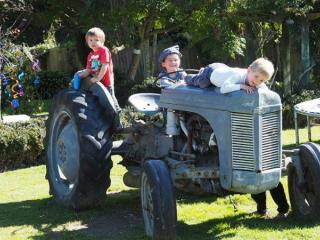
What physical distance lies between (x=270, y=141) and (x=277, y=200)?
1.09 metres

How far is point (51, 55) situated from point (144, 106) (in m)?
18.5

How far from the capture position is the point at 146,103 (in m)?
7.19

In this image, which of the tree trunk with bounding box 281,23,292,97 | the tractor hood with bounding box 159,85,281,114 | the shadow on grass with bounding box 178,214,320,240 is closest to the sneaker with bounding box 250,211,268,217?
the shadow on grass with bounding box 178,214,320,240

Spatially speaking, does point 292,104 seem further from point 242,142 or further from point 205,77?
point 242,142

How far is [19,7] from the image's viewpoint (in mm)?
15039

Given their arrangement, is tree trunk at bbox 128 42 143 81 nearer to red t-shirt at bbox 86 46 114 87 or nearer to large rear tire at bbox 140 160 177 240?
red t-shirt at bbox 86 46 114 87

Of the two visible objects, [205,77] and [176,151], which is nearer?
[205,77]

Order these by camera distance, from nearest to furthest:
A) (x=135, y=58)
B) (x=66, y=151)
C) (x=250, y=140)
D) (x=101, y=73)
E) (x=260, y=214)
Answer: (x=250, y=140) → (x=260, y=214) → (x=101, y=73) → (x=66, y=151) → (x=135, y=58)

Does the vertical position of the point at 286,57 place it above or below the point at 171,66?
below

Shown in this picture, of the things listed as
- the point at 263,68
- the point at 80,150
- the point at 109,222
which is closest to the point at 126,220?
the point at 109,222

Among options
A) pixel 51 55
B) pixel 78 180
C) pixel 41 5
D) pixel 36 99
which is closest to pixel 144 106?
pixel 78 180

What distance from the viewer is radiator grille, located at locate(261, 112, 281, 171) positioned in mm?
5547

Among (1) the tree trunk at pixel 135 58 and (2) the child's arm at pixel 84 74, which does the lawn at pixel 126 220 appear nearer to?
(2) the child's arm at pixel 84 74

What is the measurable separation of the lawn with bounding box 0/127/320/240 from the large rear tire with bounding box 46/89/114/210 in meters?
0.22
